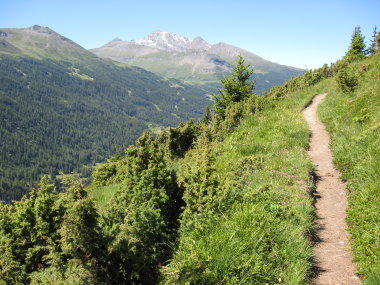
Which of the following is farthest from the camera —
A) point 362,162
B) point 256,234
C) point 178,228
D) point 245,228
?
point 362,162

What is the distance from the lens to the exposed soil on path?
193 inches

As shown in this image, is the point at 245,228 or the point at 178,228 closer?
the point at 245,228

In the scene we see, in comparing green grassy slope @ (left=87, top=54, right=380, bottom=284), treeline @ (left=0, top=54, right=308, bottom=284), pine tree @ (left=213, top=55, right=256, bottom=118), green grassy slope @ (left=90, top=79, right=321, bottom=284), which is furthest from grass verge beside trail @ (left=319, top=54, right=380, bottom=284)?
pine tree @ (left=213, top=55, right=256, bottom=118)

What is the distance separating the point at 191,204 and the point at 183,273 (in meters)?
1.61

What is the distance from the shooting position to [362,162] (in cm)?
804

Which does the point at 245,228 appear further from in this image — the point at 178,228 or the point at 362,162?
the point at 362,162

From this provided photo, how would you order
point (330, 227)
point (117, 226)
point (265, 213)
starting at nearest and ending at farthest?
point (117, 226) → point (265, 213) → point (330, 227)

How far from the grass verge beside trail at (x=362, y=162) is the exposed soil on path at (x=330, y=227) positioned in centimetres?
22

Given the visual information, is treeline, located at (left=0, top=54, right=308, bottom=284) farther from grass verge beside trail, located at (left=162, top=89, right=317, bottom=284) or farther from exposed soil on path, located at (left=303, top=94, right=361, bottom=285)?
exposed soil on path, located at (left=303, top=94, right=361, bottom=285)

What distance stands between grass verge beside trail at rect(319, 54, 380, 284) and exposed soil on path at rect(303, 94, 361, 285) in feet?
A: 0.71

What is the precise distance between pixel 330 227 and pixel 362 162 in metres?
2.82

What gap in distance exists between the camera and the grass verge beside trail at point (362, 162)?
5184mm

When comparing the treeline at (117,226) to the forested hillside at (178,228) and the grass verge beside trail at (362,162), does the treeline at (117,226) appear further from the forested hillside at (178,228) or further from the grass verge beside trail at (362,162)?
the grass verge beside trail at (362,162)

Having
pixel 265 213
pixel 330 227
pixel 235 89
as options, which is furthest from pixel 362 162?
pixel 235 89
